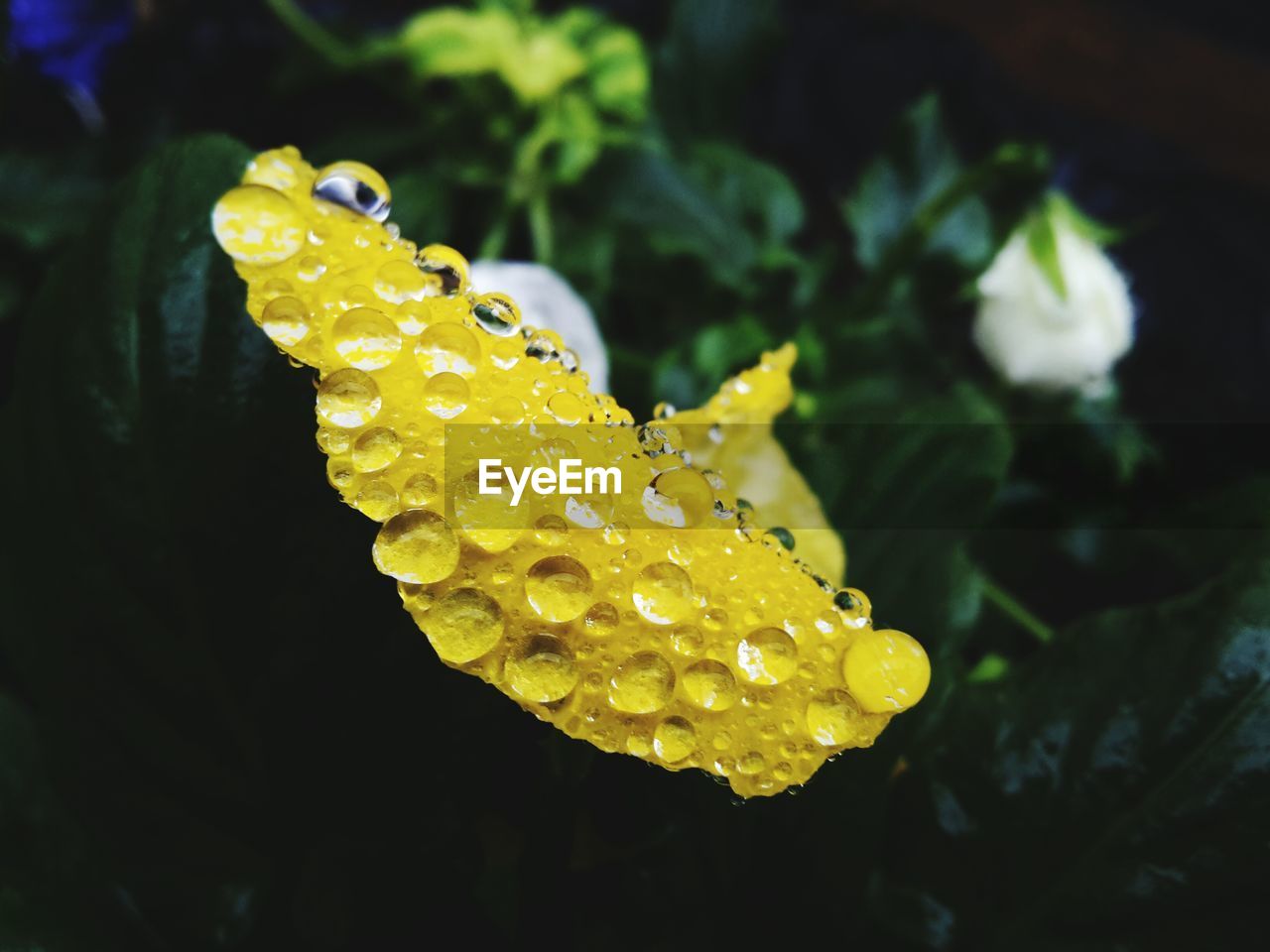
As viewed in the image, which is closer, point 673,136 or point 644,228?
point 644,228

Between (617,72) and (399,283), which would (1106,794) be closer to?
(399,283)

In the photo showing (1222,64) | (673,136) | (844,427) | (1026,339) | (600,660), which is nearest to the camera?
(600,660)

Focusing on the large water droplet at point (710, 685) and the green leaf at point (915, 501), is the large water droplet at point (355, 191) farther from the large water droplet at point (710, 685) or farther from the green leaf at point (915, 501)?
the green leaf at point (915, 501)

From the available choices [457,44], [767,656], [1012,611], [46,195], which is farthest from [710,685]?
[46,195]

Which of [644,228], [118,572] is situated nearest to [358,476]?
[118,572]

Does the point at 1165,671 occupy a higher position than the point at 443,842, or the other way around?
the point at 1165,671

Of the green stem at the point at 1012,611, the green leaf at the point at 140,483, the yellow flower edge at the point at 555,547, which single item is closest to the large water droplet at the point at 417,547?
the yellow flower edge at the point at 555,547

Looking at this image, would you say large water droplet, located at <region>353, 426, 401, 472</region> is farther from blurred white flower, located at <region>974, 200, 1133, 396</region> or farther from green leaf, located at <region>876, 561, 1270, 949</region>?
blurred white flower, located at <region>974, 200, 1133, 396</region>

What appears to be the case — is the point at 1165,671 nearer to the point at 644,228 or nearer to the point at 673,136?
the point at 644,228
